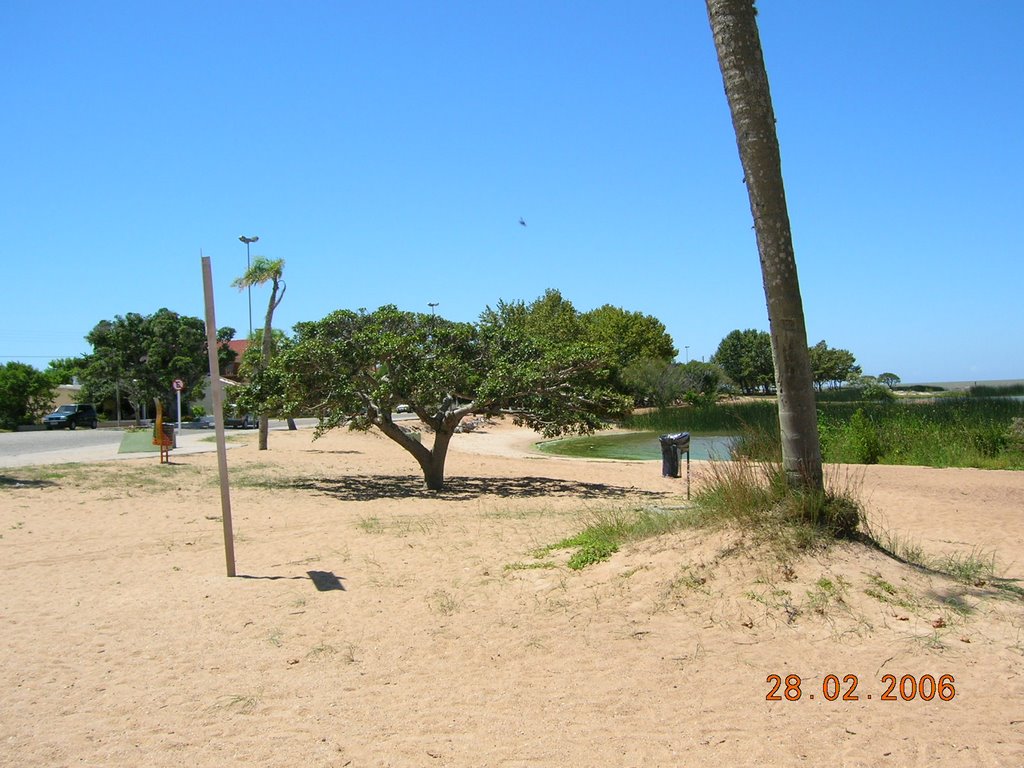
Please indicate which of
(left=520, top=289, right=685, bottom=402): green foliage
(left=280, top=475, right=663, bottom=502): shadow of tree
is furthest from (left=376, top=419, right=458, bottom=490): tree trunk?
(left=520, top=289, right=685, bottom=402): green foliage

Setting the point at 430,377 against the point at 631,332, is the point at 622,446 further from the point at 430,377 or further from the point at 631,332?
the point at 631,332

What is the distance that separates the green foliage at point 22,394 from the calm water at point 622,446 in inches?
1173

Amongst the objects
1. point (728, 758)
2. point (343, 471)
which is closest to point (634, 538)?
point (728, 758)

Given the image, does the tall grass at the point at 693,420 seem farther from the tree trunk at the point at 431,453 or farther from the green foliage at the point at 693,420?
the tree trunk at the point at 431,453

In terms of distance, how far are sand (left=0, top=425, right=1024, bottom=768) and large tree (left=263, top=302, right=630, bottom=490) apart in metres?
5.99

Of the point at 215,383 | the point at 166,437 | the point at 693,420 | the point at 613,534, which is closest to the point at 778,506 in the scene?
the point at 613,534

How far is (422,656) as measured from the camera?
5.17 metres

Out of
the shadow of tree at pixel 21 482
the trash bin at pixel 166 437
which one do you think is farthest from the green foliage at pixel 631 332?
the shadow of tree at pixel 21 482

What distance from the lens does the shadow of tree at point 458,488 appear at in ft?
48.3

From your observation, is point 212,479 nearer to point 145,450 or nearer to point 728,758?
point 145,450

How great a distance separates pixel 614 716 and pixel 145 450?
2306 cm

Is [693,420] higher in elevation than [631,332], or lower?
lower
